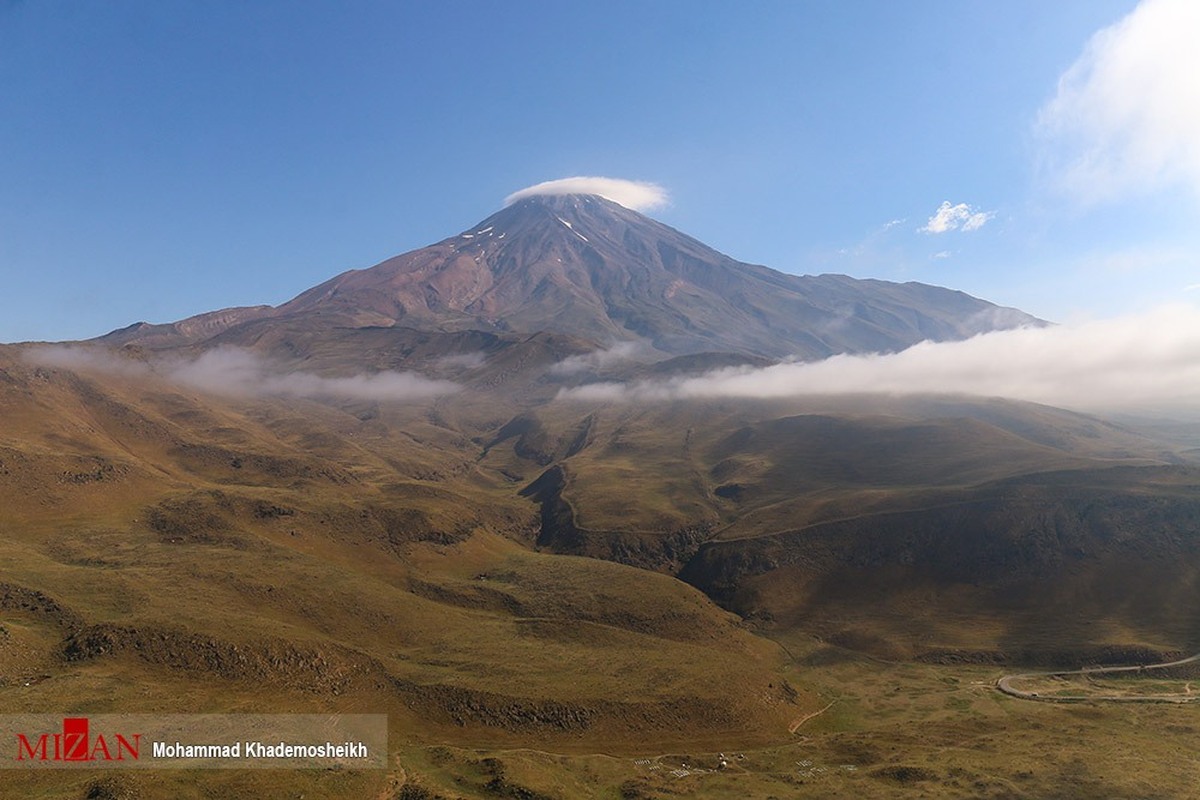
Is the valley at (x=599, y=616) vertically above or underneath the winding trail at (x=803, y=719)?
above

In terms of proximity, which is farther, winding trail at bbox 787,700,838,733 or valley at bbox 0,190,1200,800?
winding trail at bbox 787,700,838,733

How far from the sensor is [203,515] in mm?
109500

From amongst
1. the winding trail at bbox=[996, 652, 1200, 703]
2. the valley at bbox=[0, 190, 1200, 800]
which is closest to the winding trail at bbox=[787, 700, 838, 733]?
the valley at bbox=[0, 190, 1200, 800]

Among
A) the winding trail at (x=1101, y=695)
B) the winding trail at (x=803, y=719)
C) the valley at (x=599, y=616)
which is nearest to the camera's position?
the valley at (x=599, y=616)

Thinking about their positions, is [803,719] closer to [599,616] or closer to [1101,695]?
[599,616]

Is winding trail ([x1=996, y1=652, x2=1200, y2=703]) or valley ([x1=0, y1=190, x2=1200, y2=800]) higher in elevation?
valley ([x1=0, y1=190, x2=1200, y2=800])

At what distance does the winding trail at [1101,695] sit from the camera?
77.1 m

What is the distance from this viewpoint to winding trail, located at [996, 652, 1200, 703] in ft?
253

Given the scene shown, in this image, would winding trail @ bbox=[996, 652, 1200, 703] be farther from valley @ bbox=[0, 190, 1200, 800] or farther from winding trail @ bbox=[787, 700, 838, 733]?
winding trail @ bbox=[787, 700, 838, 733]

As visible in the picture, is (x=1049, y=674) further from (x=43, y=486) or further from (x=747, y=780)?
(x=43, y=486)

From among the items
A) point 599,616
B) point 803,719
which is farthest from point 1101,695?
point 599,616

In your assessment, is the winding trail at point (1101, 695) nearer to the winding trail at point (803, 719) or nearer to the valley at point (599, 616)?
the valley at point (599, 616)

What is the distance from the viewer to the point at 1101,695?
261ft

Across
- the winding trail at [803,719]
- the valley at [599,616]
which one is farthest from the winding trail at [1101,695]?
the winding trail at [803,719]
